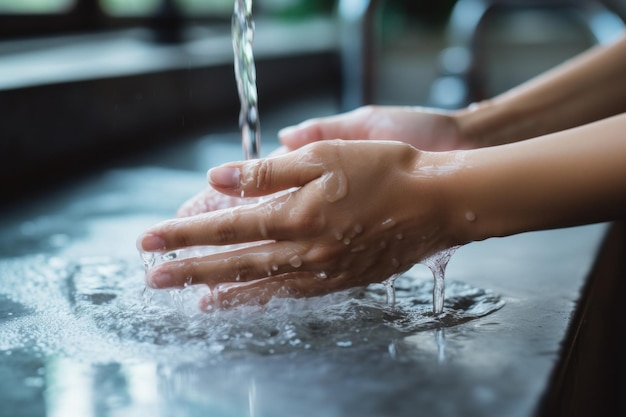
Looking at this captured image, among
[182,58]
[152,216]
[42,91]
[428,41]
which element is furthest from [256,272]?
[428,41]

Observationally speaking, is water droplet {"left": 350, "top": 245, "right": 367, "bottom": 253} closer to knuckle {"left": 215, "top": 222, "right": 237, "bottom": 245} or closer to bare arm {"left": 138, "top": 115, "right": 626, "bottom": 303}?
bare arm {"left": 138, "top": 115, "right": 626, "bottom": 303}

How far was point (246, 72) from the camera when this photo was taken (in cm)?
113

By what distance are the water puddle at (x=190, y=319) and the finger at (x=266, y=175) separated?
114 mm

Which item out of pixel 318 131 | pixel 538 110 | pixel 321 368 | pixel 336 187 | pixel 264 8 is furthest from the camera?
pixel 264 8

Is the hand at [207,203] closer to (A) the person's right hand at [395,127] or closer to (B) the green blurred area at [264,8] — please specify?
(A) the person's right hand at [395,127]

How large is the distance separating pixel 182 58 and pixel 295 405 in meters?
1.62

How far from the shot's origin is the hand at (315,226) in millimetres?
696

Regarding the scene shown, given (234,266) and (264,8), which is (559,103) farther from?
(264,8)

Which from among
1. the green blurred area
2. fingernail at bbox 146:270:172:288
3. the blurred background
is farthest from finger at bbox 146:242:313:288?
the green blurred area

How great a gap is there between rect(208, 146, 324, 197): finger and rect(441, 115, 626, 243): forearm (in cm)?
13

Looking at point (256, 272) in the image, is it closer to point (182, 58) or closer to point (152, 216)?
point (152, 216)

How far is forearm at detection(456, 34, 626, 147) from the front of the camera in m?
1.13

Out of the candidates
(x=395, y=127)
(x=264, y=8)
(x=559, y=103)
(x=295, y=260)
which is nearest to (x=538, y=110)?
(x=559, y=103)

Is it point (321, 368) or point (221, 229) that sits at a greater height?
point (221, 229)
